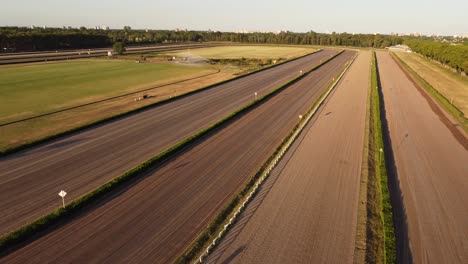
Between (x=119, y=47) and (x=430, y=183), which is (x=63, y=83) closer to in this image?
(x=430, y=183)

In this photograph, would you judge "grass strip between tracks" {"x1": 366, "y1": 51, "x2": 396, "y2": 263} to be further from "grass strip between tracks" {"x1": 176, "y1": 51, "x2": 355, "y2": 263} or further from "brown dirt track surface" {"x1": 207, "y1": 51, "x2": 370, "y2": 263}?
"grass strip between tracks" {"x1": 176, "y1": 51, "x2": 355, "y2": 263}

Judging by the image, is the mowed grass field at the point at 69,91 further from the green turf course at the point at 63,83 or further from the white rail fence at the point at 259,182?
the white rail fence at the point at 259,182

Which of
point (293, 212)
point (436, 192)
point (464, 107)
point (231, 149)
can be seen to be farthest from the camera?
point (464, 107)

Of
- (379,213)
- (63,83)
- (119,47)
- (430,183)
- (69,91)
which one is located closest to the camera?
(379,213)

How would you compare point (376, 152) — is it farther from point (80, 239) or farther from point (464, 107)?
point (464, 107)

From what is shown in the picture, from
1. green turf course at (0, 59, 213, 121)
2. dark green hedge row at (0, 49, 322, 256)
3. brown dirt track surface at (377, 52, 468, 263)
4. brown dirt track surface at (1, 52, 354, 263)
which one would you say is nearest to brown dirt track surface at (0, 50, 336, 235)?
dark green hedge row at (0, 49, 322, 256)

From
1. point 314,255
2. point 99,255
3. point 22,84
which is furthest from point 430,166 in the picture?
point 22,84

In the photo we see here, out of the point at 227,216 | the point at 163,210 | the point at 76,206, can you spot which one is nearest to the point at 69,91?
the point at 76,206
